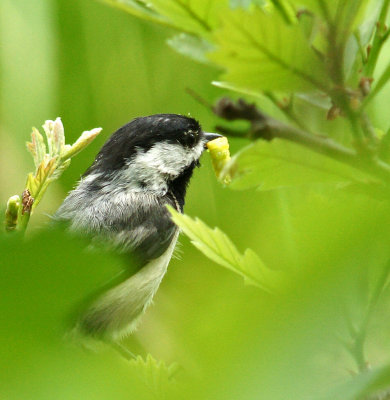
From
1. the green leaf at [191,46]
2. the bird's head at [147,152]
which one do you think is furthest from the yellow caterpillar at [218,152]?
the bird's head at [147,152]

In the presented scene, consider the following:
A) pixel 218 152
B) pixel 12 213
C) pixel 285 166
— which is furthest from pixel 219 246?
pixel 218 152

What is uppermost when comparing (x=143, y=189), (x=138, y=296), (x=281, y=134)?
(x=281, y=134)

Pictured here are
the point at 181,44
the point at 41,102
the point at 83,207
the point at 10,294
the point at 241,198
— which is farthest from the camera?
the point at 83,207

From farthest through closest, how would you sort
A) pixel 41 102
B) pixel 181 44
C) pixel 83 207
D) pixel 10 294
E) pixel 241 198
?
1. pixel 83 207
2. pixel 41 102
3. pixel 241 198
4. pixel 181 44
5. pixel 10 294

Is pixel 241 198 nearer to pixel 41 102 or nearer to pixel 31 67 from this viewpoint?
pixel 41 102

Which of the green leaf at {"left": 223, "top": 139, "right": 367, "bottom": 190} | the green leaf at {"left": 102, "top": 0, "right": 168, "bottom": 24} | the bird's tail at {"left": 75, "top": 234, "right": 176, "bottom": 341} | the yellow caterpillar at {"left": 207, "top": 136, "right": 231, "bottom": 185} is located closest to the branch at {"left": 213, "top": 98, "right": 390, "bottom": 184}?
the green leaf at {"left": 223, "top": 139, "right": 367, "bottom": 190}

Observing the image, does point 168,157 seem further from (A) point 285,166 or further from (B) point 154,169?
(A) point 285,166

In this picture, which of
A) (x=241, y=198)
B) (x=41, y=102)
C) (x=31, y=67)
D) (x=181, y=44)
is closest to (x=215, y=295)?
(x=181, y=44)
